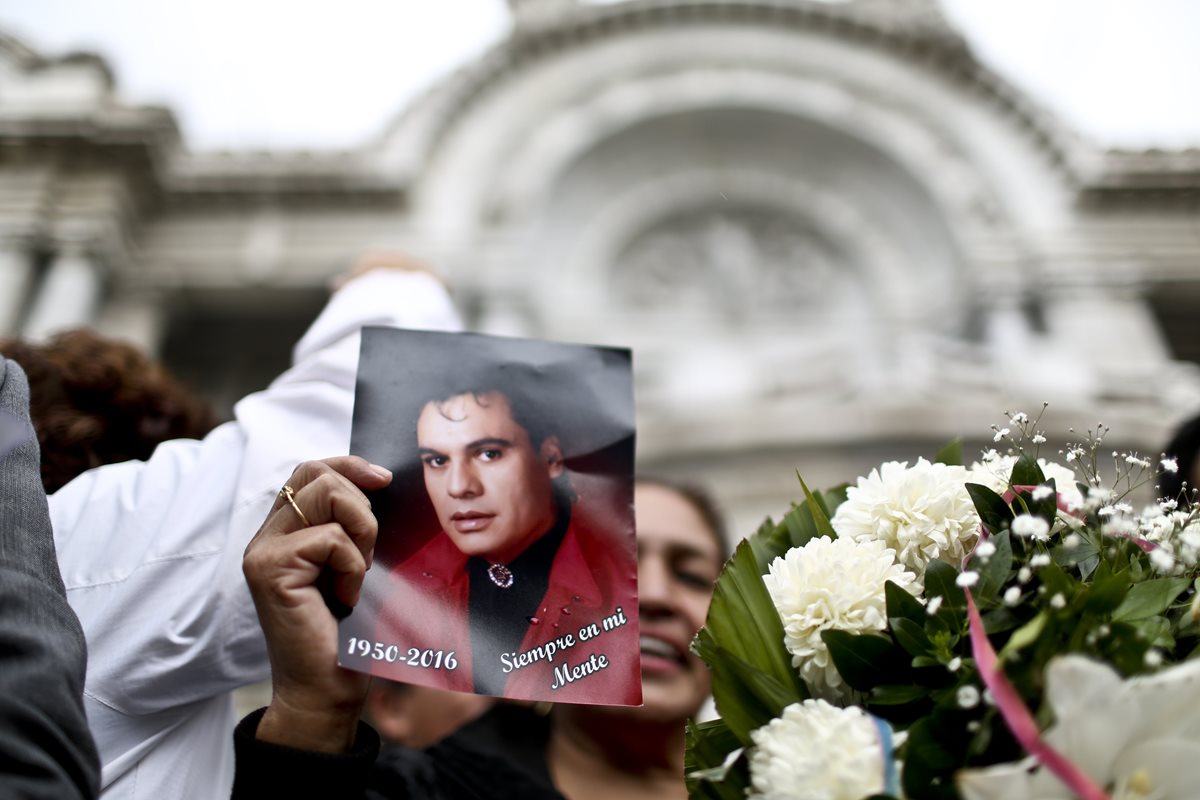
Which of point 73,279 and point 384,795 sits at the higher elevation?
point 73,279

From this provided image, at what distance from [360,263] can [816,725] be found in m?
1.52

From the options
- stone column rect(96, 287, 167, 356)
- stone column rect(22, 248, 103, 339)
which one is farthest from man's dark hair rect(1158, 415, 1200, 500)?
stone column rect(96, 287, 167, 356)

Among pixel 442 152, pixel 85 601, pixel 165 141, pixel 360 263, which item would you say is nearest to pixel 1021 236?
pixel 442 152

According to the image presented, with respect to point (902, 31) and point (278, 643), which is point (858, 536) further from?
point (902, 31)

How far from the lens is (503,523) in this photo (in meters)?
1.52

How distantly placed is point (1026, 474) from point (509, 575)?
0.79 metres

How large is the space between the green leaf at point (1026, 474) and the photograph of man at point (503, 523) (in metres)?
0.60

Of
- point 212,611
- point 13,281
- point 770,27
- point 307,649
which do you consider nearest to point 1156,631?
point 307,649

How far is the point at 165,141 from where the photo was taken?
11.1 m

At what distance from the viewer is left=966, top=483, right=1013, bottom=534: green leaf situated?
1.31m

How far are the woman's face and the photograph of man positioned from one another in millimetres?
1046

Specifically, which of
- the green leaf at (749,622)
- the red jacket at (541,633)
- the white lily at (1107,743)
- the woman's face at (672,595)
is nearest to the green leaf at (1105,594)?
the white lily at (1107,743)

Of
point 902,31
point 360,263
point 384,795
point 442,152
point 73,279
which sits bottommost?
point 384,795

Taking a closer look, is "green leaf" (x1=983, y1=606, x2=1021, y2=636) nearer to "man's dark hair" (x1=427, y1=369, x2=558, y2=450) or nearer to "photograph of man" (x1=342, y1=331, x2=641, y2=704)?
"photograph of man" (x1=342, y1=331, x2=641, y2=704)
